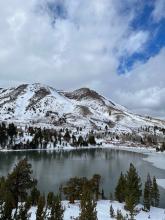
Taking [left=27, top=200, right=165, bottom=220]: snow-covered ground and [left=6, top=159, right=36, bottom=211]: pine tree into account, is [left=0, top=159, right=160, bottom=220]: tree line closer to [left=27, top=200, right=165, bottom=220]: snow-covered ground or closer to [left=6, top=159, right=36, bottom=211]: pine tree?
[left=6, top=159, right=36, bottom=211]: pine tree

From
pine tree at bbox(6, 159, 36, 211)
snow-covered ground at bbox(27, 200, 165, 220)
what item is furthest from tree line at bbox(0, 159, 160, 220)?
snow-covered ground at bbox(27, 200, 165, 220)

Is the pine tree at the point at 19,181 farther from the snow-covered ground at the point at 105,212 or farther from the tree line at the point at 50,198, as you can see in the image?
the snow-covered ground at the point at 105,212

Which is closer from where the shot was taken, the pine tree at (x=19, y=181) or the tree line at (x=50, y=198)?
the tree line at (x=50, y=198)

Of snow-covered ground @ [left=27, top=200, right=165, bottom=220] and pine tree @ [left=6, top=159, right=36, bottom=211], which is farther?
snow-covered ground @ [left=27, top=200, right=165, bottom=220]

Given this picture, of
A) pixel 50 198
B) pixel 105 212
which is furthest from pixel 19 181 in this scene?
pixel 105 212

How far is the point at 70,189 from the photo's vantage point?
79.5 m

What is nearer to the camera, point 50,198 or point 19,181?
point 19,181

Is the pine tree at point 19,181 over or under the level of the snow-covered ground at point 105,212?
over

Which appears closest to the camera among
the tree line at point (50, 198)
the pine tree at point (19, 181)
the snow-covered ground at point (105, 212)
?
the tree line at point (50, 198)

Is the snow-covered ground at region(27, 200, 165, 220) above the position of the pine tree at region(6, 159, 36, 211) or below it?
below

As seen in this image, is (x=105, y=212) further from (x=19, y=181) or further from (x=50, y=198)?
(x=19, y=181)

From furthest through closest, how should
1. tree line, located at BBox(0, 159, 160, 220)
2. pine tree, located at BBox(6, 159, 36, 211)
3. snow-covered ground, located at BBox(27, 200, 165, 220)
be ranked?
1. snow-covered ground, located at BBox(27, 200, 165, 220)
2. pine tree, located at BBox(6, 159, 36, 211)
3. tree line, located at BBox(0, 159, 160, 220)

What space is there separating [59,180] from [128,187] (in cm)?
4229

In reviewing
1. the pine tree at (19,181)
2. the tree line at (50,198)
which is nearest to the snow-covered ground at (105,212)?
the tree line at (50,198)
